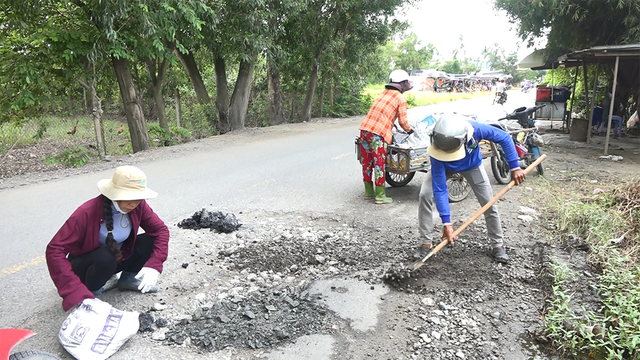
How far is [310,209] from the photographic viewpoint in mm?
6148

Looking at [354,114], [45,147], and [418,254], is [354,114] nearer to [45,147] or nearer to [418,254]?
[45,147]

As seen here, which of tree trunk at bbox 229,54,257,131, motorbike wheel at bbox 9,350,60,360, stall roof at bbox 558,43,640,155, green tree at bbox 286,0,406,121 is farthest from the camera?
green tree at bbox 286,0,406,121

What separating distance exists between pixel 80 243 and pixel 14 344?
95cm

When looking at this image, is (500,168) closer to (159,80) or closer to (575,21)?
(575,21)

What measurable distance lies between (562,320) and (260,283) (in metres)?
2.43

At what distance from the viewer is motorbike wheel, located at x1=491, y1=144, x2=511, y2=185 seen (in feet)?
23.6

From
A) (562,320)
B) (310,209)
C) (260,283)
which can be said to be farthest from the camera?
(310,209)

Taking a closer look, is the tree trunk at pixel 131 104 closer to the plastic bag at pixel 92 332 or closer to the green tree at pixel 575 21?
the plastic bag at pixel 92 332

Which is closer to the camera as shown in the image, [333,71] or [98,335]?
[98,335]

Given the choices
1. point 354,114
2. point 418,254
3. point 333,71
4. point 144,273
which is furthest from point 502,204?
point 354,114

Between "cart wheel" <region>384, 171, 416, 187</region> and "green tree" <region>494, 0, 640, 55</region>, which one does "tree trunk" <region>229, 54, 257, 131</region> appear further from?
"cart wheel" <region>384, 171, 416, 187</region>

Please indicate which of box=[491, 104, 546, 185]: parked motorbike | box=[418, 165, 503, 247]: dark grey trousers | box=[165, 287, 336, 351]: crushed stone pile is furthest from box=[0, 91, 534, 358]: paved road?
box=[491, 104, 546, 185]: parked motorbike

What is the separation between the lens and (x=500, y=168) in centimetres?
734

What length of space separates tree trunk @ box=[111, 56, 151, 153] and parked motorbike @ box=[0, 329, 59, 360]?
9.38 meters
